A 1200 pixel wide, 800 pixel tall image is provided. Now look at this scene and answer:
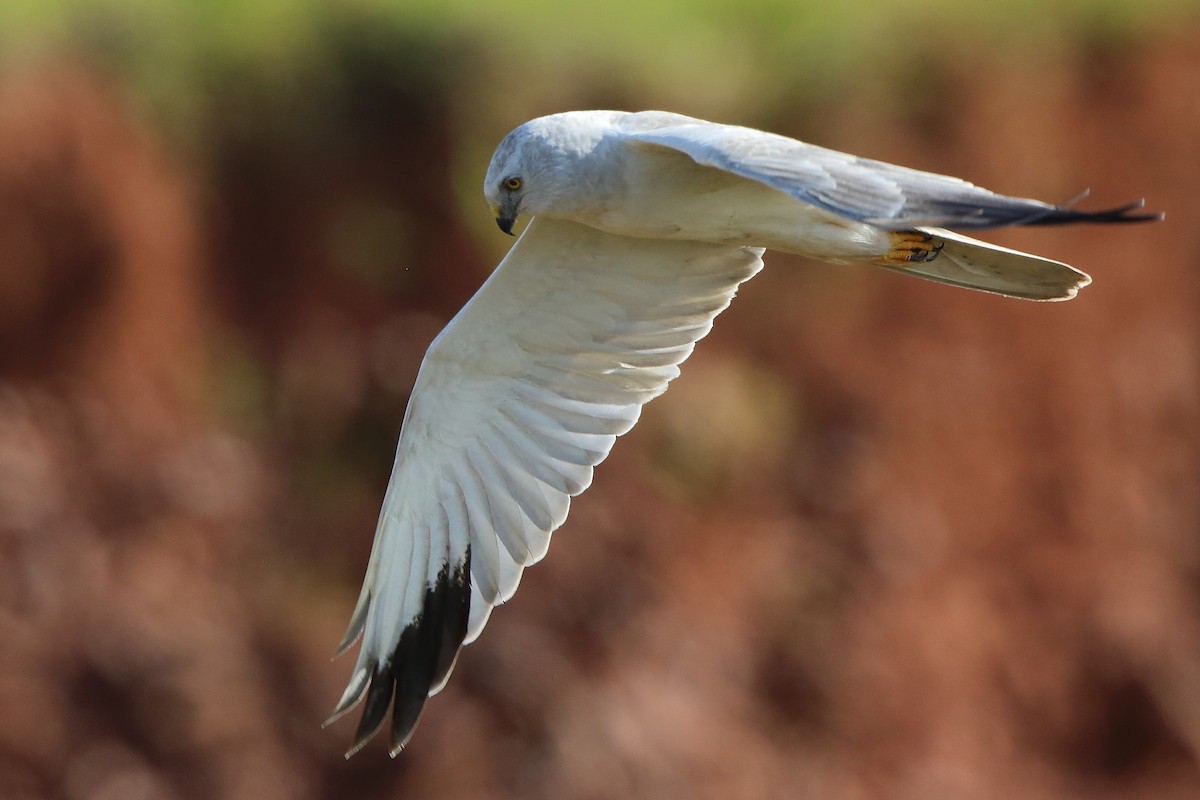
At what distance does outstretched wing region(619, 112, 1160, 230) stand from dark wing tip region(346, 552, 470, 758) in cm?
181

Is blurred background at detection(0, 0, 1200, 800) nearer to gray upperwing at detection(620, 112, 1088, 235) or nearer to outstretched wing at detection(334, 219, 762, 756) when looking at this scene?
outstretched wing at detection(334, 219, 762, 756)

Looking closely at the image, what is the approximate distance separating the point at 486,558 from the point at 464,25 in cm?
435

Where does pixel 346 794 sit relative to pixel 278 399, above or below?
below

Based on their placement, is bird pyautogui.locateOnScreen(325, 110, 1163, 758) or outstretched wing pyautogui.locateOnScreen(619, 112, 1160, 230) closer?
outstretched wing pyautogui.locateOnScreen(619, 112, 1160, 230)

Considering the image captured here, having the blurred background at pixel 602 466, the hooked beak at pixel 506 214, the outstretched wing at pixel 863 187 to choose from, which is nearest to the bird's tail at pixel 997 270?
the outstretched wing at pixel 863 187

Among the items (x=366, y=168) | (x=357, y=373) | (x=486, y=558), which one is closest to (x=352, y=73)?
(x=366, y=168)

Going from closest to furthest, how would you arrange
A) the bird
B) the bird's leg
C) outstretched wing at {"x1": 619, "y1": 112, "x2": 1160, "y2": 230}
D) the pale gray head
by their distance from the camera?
outstretched wing at {"x1": 619, "y1": 112, "x2": 1160, "y2": 230} → the pale gray head → the bird's leg → the bird

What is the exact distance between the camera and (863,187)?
3.60 metres

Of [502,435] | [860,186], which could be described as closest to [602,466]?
[502,435]

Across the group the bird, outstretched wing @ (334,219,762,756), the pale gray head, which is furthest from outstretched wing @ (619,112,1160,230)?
outstretched wing @ (334,219,762,756)

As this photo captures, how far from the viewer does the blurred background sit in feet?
26.0

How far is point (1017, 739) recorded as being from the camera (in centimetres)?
963

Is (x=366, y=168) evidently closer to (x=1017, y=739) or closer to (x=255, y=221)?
(x=255, y=221)

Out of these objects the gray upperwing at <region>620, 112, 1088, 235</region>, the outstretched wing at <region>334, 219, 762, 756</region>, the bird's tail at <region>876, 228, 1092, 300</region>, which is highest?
the gray upperwing at <region>620, 112, 1088, 235</region>
